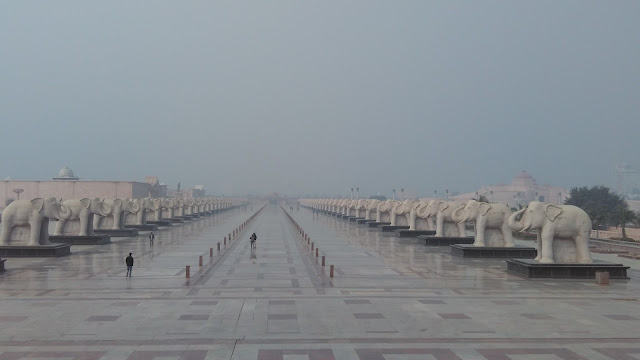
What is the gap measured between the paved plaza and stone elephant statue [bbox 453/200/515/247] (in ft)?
18.2

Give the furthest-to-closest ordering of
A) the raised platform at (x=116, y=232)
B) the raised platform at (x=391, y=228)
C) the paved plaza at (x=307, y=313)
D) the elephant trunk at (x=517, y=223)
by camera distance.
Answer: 1. the raised platform at (x=391, y=228)
2. the raised platform at (x=116, y=232)
3. the elephant trunk at (x=517, y=223)
4. the paved plaza at (x=307, y=313)

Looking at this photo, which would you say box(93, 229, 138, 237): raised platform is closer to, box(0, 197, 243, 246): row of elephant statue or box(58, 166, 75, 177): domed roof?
box(0, 197, 243, 246): row of elephant statue

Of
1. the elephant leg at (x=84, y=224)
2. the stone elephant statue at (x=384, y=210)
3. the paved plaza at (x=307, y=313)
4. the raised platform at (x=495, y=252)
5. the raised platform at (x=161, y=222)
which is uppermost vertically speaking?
the stone elephant statue at (x=384, y=210)

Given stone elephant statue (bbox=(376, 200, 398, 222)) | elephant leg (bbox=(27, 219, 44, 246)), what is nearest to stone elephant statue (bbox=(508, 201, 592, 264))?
elephant leg (bbox=(27, 219, 44, 246))

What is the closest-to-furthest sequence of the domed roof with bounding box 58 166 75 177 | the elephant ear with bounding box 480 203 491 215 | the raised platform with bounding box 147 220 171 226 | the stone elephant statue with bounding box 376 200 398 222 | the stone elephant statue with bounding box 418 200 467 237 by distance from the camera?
the elephant ear with bounding box 480 203 491 215 < the stone elephant statue with bounding box 418 200 467 237 < the stone elephant statue with bounding box 376 200 398 222 < the raised platform with bounding box 147 220 171 226 < the domed roof with bounding box 58 166 75 177

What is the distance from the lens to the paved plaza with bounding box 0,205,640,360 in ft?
48.4

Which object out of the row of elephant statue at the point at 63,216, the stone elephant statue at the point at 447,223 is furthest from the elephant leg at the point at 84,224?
the stone elephant statue at the point at 447,223

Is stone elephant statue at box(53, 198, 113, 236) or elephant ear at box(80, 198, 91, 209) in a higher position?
elephant ear at box(80, 198, 91, 209)

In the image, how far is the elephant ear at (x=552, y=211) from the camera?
2883cm

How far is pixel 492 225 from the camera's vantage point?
38.0m

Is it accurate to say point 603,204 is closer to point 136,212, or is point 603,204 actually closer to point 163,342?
point 136,212

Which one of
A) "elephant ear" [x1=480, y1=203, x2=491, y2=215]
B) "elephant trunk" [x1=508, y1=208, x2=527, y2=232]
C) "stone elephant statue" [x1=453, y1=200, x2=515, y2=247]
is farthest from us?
"stone elephant statue" [x1=453, y1=200, x2=515, y2=247]

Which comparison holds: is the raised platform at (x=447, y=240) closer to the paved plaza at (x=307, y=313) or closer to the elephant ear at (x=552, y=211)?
the paved plaza at (x=307, y=313)

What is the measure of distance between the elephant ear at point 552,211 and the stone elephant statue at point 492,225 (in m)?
8.24
